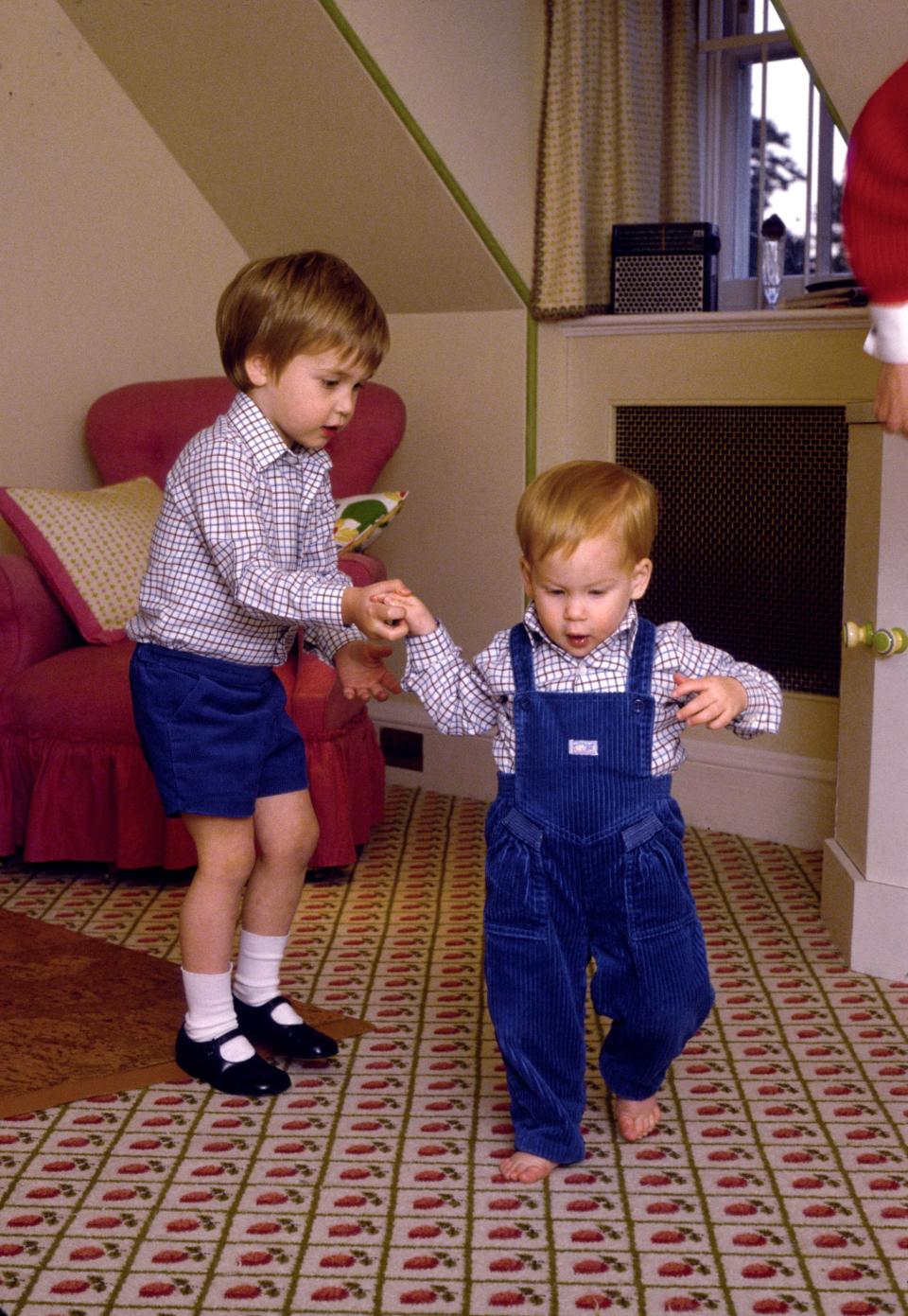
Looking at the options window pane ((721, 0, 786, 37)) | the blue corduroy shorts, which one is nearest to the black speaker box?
window pane ((721, 0, 786, 37))

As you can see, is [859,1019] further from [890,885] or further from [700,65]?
[700,65]

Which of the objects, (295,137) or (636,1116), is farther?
(295,137)

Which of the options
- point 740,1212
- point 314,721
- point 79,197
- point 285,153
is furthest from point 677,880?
point 79,197

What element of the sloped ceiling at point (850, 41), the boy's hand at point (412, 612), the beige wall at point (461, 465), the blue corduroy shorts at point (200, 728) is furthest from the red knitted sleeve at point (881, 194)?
the beige wall at point (461, 465)

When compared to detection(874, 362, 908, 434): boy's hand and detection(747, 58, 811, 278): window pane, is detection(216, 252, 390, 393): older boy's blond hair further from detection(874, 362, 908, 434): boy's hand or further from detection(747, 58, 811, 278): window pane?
Result: detection(747, 58, 811, 278): window pane

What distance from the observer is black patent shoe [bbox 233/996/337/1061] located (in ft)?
6.77

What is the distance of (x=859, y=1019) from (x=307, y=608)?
1054mm

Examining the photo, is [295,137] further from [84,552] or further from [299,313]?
[299,313]

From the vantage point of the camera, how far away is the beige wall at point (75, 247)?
11.1ft

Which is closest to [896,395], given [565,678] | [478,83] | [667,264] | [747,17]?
[565,678]

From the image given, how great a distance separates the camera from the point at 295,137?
3303 millimetres

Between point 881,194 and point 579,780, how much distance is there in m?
0.68

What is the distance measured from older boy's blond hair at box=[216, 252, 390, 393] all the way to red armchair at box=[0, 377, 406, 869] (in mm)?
1044

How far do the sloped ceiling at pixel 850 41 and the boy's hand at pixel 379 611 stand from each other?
1.12 meters
